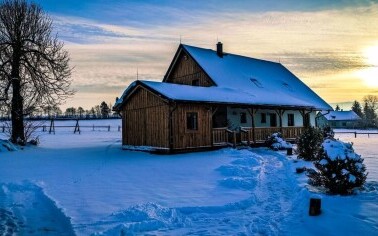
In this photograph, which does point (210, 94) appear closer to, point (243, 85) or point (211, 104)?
point (211, 104)

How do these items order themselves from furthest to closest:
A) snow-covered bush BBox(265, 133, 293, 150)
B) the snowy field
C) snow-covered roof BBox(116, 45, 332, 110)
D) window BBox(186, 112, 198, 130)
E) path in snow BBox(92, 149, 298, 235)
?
snow-covered bush BBox(265, 133, 293, 150) → snow-covered roof BBox(116, 45, 332, 110) → window BBox(186, 112, 198, 130) → the snowy field → path in snow BBox(92, 149, 298, 235)

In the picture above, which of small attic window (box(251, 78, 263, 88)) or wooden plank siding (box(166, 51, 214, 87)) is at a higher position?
wooden plank siding (box(166, 51, 214, 87))

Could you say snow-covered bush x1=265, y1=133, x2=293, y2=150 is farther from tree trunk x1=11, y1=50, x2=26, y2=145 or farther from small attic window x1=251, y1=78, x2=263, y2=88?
tree trunk x1=11, y1=50, x2=26, y2=145

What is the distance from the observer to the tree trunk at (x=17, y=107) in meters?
23.8

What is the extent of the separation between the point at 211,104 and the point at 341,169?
12.4m

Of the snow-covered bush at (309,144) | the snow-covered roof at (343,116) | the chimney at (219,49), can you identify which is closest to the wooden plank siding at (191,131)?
the snow-covered bush at (309,144)

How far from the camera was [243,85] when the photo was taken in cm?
2652

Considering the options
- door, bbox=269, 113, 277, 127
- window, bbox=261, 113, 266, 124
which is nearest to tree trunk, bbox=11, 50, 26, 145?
window, bbox=261, 113, 266, 124

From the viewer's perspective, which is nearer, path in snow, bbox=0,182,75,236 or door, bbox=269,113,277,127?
path in snow, bbox=0,182,75,236

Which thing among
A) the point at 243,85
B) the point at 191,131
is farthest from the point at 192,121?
the point at 243,85

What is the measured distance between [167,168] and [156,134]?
6468mm

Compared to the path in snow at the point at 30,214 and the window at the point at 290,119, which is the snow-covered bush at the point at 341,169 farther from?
the window at the point at 290,119

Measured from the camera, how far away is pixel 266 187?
383 inches

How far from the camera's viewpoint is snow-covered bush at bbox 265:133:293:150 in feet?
72.1
